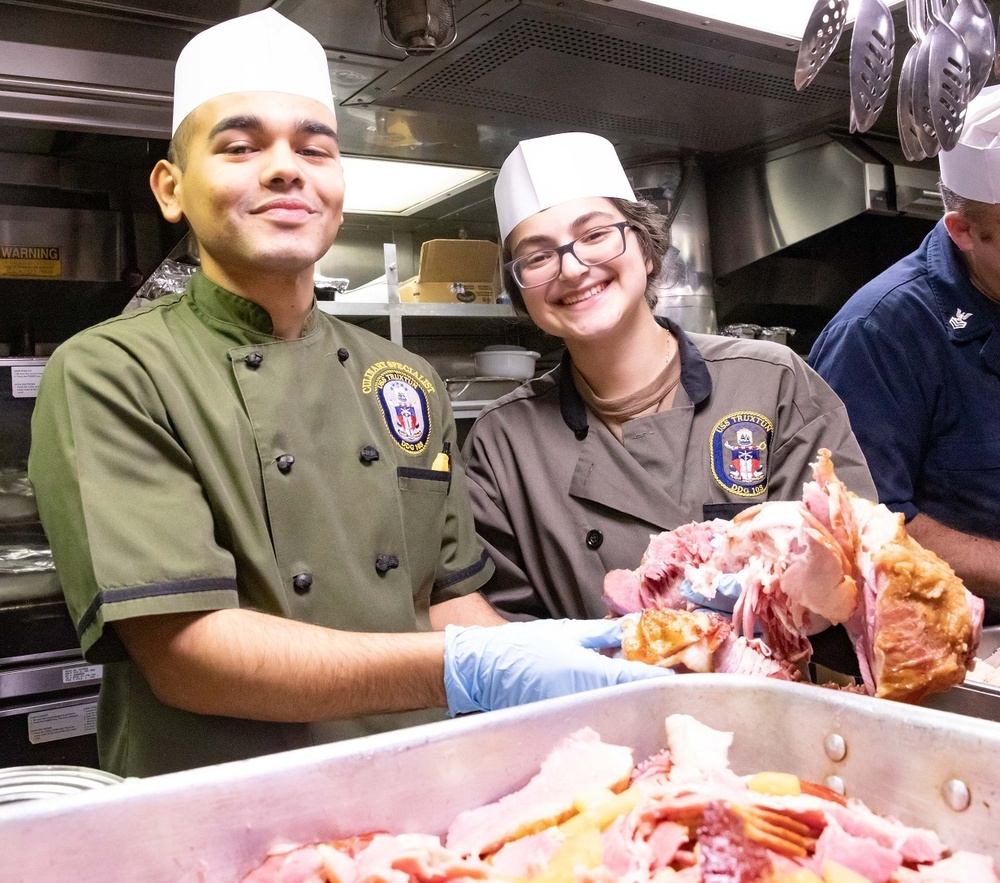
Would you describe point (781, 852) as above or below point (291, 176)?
below

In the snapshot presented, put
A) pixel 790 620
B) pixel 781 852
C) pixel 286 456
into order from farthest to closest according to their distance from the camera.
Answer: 1. pixel 286 456
2. pixel 790 620
3. pixel 781 852

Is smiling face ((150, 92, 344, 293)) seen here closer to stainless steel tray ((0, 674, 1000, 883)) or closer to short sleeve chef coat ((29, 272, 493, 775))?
short sleeve chef coat ((29, 272, 493, 775))

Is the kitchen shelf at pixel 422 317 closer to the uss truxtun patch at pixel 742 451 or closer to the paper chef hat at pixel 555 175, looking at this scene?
the paper chef hat at pixel 555 175

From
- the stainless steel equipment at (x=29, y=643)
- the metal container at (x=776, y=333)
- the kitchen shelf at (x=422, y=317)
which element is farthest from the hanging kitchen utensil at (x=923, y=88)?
the metal container at (x=776, y=333)

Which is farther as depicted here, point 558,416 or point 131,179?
point 131,179

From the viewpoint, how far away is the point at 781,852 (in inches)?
31.5

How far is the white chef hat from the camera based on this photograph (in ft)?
6.82

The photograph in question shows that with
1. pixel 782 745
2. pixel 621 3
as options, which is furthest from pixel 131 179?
pixel 782 745

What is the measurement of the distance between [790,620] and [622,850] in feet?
1.36

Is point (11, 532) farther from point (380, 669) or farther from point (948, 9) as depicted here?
point (948, 9)

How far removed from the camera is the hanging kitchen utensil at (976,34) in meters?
1.20

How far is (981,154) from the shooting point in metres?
2.08

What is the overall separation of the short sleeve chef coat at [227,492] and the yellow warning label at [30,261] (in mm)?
1625

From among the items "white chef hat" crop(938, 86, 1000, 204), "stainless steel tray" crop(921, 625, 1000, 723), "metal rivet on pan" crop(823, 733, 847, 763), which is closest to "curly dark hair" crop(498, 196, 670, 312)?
"white chef hat" crop(938, 86, 1000, 204)
